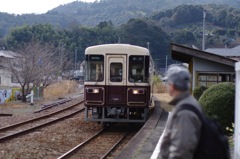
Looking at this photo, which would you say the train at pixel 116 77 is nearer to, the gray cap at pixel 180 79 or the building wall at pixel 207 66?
the building wall at pixel 207 66

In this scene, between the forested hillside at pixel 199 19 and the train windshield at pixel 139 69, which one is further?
the forested hillside at pixel 199 19

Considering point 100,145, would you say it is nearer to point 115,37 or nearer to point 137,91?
point 137,91

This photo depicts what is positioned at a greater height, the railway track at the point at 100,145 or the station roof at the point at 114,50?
the station roof at the point at 114,50

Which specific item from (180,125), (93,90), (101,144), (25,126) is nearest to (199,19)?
(25,126)

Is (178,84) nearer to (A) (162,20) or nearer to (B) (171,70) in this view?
(B) (171,70)

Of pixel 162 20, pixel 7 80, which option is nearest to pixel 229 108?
pixel 7 80

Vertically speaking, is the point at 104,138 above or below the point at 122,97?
below

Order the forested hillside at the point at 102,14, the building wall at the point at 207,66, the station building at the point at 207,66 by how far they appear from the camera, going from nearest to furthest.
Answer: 1. the station building at the point at 207,66
2. the building wall at the point at 207,66
3. the forested hillside at the point at 102,14

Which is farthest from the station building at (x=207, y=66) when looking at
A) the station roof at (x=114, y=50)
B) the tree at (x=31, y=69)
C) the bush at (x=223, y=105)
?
the tree at (x=31, y=69)

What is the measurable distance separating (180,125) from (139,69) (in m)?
12.1

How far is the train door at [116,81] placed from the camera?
1558 centimetres

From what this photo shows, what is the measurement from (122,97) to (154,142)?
163 inches

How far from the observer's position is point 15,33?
256 feet

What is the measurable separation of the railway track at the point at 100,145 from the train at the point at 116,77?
73 centimetres
